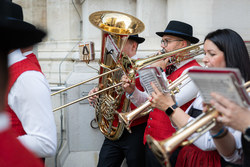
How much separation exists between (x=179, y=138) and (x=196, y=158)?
2.62ft

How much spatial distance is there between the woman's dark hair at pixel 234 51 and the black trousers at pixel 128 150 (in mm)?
1432

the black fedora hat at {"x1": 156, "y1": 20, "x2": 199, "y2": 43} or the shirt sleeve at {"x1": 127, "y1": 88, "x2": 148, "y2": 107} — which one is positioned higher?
the black fedora hat at {"x1": 156, "y1": 20, "x2": 199, "y2": 43}

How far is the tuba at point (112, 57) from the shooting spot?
267 cm

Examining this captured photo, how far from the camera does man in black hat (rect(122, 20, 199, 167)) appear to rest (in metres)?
2.25

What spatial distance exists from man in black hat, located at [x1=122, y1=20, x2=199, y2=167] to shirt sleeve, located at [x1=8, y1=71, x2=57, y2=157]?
1.00 metres

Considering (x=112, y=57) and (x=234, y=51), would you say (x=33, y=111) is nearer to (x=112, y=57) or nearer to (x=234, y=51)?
(x=112, y=57)

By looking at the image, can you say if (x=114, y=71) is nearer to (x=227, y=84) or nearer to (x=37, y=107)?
(x=37, y=107)

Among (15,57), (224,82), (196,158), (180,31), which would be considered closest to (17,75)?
(15,57)

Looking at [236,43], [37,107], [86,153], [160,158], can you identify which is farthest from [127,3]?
[160,158]

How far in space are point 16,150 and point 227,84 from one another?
2.88 ft

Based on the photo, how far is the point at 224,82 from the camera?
1.16 m

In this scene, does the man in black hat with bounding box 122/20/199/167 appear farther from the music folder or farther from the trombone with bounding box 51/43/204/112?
the music folder

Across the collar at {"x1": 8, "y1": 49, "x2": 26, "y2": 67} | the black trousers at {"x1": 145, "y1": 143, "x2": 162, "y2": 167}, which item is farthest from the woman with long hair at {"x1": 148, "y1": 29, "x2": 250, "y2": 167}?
the collar at {"x1": 8, "y1": 49, "x2": 26, "y2": 67}

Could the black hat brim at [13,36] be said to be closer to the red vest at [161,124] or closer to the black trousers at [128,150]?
the red vest at [161,124]
